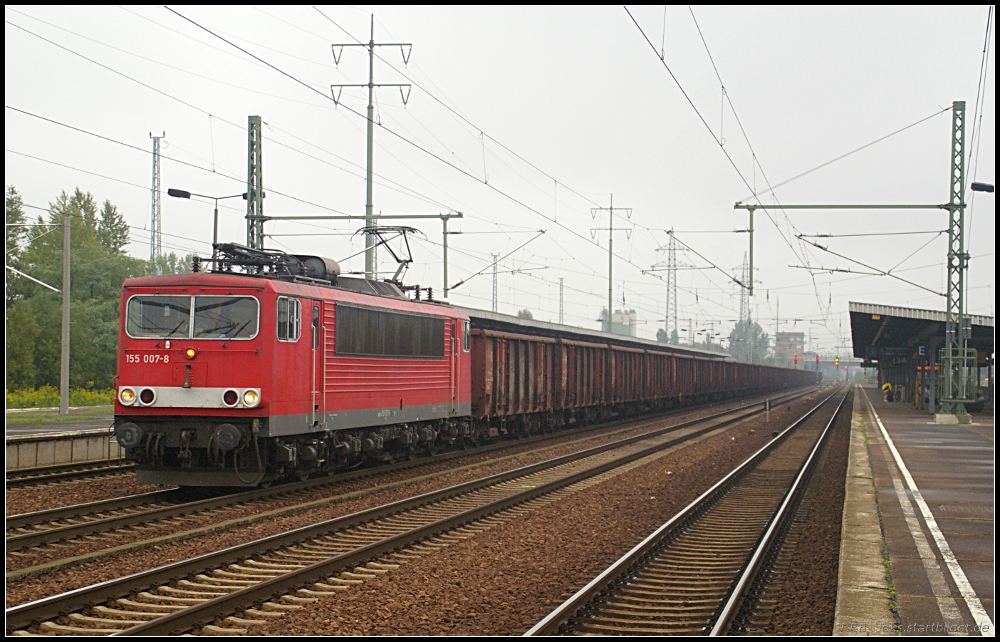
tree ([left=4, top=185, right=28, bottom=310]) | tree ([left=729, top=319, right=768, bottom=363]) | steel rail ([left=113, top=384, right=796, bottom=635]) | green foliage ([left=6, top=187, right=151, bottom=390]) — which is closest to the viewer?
steel rail ([left=113, top=384, right=796, bottom=635])

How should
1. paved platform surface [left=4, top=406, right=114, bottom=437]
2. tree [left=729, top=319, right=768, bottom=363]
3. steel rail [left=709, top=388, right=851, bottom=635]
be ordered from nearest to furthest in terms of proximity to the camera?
steel rail [left=709, top=388, right=851, bottom=635], paved platform surface [left=4, top=406, right=114, bottom=437], tree [left=729, top=319, right=768, bottom=363]

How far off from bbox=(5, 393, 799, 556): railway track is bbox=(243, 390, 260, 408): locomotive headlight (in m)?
1.43

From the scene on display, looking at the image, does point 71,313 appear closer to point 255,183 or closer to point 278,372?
point 255,183

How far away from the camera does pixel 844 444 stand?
28328mm

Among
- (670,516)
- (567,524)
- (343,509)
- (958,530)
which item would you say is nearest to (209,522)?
(343,509)

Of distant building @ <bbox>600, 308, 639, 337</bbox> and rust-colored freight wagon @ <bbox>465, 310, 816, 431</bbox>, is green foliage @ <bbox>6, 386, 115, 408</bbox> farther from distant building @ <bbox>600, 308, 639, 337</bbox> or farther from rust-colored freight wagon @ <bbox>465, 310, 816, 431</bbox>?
distant building @ <bbox>600, 308, 639, 337</bbox>

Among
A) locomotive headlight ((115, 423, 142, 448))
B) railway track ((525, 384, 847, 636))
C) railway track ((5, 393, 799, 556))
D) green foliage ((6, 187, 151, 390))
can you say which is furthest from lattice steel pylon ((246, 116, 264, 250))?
green foliage ((6, 187, 151, 390))

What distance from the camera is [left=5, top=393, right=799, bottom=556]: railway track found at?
1112 centimetres

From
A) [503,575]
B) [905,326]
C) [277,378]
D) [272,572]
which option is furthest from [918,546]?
[905,326]

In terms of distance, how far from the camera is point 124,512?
1332 centimetres

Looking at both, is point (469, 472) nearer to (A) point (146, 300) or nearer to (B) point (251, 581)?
(A) point (146, 300)

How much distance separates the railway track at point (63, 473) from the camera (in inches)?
626

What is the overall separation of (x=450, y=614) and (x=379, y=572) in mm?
1889

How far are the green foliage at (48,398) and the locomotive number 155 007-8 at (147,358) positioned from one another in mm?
30949
